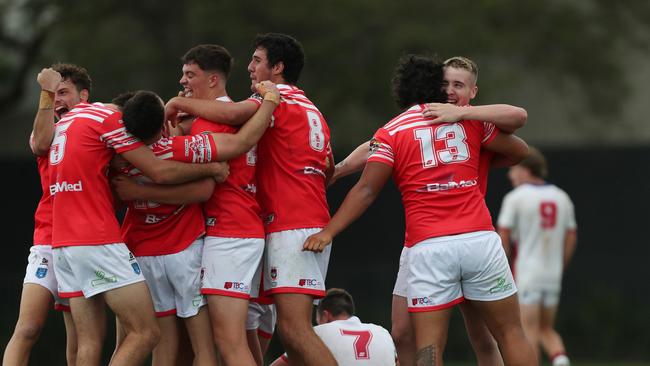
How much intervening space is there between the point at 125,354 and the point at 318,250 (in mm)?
1399

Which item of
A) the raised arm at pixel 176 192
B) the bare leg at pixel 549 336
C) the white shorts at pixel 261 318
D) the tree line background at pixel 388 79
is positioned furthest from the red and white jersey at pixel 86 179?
the tree line background at pixel 388 79

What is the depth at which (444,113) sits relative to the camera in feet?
24.7

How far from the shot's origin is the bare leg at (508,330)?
751 cm

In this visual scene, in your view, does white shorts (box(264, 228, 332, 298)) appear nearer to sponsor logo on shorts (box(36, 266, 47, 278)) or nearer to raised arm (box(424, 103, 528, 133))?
raised arm (box(424, 103, 528, 133))

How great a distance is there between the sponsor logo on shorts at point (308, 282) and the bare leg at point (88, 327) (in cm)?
130

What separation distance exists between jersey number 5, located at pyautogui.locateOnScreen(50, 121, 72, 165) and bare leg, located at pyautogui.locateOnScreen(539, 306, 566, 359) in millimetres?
7342

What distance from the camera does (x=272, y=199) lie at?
7.75 m

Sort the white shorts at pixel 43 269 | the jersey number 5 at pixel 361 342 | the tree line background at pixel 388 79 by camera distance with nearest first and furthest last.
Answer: the jersey number 5 at pixel 361 342 → the white shorts at pixel 43 269 → the tree line background at pixel 388 79

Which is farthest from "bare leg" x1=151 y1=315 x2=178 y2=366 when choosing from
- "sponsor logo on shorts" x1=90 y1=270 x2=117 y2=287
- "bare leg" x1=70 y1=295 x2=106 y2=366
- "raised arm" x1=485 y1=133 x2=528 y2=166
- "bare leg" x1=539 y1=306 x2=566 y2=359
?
"bare leg" x1=539 y1=306 x2=566 y2=359

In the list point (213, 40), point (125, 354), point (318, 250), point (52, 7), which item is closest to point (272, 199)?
point (318, 250)

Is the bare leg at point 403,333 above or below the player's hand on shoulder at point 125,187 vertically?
below

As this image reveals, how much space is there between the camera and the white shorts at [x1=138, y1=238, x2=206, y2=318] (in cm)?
759

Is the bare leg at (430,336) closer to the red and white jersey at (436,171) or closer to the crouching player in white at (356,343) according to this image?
the crouching player in white at (356,343)

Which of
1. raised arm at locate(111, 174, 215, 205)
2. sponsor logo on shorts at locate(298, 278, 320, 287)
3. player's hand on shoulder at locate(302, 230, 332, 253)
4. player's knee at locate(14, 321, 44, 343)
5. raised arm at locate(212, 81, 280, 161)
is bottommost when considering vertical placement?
player's knee at locate(14, 321, 44, 343)
